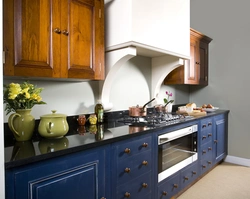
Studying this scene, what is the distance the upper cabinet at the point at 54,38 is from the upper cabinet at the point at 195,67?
1.54 m

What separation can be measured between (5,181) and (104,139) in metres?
0.59

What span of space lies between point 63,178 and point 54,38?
92 centimetres

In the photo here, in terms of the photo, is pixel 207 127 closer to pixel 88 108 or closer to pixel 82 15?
pixel 88 108

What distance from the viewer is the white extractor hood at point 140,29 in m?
1.74

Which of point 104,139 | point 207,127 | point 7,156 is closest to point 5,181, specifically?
point 7,156

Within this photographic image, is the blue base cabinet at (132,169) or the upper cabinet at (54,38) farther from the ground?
the upper cabinet at (54,38)

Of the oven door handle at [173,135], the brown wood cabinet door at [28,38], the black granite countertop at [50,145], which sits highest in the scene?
the brown wood cabinet door at [28,38]

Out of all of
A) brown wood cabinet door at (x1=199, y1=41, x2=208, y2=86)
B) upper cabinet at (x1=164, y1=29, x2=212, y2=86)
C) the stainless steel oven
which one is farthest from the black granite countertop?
brown wood cabinet door at (x1=199, y1=41, x2=208, y2=86)

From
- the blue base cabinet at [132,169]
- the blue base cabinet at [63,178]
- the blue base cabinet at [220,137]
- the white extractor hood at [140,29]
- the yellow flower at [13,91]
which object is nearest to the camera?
the blue base cabinet at [63,178]

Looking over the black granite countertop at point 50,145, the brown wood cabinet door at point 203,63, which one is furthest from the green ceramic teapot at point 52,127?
the brown wood cabinet door at point 203,63

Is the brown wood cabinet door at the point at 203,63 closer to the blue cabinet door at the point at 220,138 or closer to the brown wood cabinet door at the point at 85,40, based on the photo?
the blue cabinet door at the point at 220,138

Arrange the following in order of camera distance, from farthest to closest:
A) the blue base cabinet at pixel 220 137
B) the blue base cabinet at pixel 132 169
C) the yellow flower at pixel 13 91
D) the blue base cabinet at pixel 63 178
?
the blue base cabinet at pixel 220 137
the blue base cabinet at pixel 132 169
the yellow flower at pixel 13 91
the blue base cabinet at pixel 63 178

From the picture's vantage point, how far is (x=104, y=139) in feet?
4.24

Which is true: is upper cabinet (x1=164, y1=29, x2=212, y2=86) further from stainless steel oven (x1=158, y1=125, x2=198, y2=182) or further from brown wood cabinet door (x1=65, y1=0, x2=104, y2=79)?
brown wood cabinet door (x1=65, y1=0, x2=104, y2=79)
